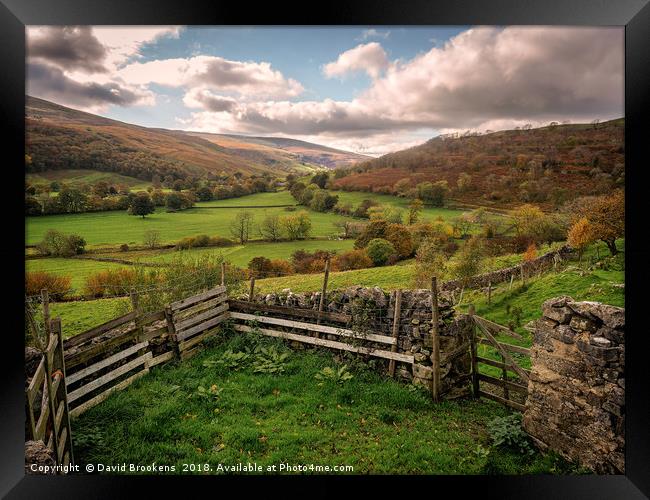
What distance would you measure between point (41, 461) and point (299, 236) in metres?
5.75

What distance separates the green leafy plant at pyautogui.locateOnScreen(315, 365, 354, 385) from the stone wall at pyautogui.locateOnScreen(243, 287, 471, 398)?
597 mm

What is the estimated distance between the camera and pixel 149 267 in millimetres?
6859

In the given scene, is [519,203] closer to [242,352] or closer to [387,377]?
[387,377]

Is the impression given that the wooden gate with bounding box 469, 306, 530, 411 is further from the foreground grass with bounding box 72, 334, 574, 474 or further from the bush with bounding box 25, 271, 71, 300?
the bush with bounding box 25, 271, 71, 300

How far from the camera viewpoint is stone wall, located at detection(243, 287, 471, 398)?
4898mm

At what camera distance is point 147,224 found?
268 inches

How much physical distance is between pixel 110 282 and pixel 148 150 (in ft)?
7.68

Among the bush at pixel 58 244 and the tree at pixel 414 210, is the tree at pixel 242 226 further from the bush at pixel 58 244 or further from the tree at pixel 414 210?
the tree at pixel 414 210

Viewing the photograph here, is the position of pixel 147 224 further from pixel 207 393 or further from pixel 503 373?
pixel 503 373

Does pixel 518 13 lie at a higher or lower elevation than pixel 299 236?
higher

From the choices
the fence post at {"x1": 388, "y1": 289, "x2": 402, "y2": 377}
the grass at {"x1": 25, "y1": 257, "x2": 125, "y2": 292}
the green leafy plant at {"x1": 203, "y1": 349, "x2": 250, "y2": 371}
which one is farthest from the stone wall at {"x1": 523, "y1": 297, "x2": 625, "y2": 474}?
the grass at {"x1": 25, "y1": 257, "x2": 125, "y2": 292}

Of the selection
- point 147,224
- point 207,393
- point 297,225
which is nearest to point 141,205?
point 147,224

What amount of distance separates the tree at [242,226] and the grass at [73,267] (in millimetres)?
2187

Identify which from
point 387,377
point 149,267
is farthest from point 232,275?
point 387,377
